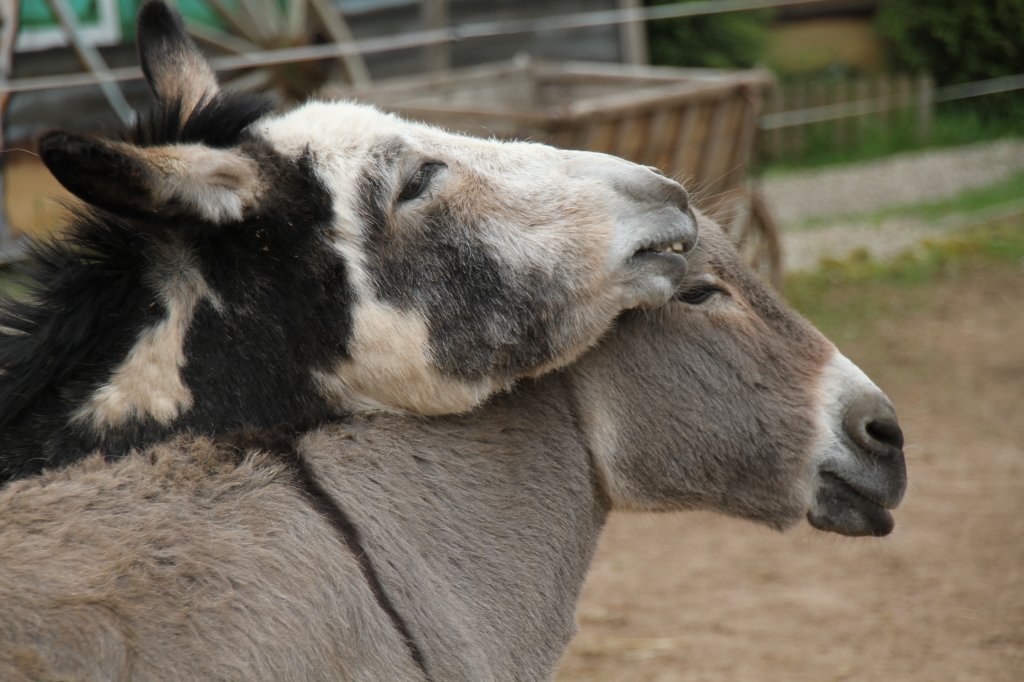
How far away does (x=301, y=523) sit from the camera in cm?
199

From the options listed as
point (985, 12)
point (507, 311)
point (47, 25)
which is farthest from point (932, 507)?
point (47, 25)

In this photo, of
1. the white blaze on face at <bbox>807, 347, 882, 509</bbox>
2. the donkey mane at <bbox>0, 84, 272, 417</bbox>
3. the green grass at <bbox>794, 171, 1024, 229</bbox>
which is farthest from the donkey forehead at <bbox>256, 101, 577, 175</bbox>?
the green grass at <bbox>794, 171, 1024, 229</bbox>

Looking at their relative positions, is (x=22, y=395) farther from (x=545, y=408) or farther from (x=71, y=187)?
(x=545, y=408)

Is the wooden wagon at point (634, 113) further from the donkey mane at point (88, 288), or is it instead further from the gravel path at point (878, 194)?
Result: the donkey mane at point (88, 288)

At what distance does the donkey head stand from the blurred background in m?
0.64

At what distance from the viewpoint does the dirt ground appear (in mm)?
4418

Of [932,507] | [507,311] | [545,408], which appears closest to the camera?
[507,311]

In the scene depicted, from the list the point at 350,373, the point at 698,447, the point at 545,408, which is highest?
the point at 350,373

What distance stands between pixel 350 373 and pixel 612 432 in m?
0.63

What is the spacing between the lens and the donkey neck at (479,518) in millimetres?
2082

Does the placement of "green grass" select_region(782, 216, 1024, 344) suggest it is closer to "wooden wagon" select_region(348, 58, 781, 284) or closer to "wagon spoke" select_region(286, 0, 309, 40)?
"wooden wagon" select_region(348, 58, 781, 284)

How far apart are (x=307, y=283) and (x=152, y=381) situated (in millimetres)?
347

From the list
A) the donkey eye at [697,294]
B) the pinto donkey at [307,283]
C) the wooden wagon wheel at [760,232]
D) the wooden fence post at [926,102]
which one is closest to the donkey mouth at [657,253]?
the pinto donkey at [307,283]

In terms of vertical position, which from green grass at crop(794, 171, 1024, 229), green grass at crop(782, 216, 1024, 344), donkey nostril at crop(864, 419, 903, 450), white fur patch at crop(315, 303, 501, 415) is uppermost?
white fur patch at crop(315, 303, 501, 415)
